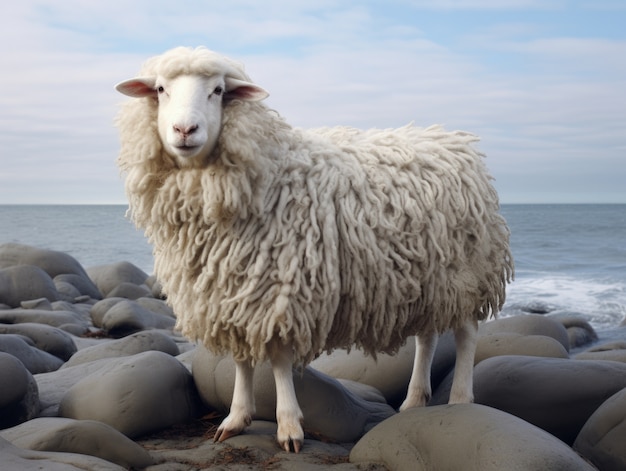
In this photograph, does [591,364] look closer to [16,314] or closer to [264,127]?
[264,127]

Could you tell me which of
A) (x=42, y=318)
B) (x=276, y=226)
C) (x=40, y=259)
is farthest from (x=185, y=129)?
(x=40, y=259)

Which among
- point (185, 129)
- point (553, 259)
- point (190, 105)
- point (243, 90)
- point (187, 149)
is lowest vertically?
point (553, 259)

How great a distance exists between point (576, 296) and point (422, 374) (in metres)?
10.9

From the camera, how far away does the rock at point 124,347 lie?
702cm

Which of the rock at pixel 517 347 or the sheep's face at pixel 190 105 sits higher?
the sheep's face at pixel 190 105

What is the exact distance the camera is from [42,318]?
972 centimetres

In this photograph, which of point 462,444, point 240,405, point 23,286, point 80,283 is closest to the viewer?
point 462,444

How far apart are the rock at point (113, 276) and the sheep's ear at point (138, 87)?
33.8 ft

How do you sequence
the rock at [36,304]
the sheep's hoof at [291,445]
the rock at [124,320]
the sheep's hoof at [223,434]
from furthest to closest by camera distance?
1. the rock at [36,304]
2. the rock at [124,320]
3. the sheep's hoof at [223,434]
4. the sheep's hoof at [291,445]

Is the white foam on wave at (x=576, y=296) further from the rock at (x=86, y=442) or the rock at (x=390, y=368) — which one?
the rock at (x=86, y=442)

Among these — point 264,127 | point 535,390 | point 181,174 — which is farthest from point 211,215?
point 535,390

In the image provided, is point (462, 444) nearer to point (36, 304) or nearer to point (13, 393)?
point (13, 393)

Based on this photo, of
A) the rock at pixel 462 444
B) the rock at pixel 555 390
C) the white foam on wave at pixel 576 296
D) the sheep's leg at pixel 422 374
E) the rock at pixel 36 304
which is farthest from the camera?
the white foam on wave at pixel 576 296

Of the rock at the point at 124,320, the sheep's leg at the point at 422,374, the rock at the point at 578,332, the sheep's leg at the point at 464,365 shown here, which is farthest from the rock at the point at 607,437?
the rock at the point at 124,320
